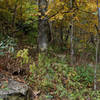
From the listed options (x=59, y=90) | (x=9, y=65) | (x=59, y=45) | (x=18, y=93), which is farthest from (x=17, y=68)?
(x=59, y=45)

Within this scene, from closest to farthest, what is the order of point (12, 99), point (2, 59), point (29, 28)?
1. point (12, 99)
2. point (2, 59)
3. point (29, 28)

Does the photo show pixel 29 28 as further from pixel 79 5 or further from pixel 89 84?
pixel 89 84

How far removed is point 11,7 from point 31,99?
6.31m

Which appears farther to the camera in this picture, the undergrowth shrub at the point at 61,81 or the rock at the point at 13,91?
the undergrowth shrub at the point at 61,81

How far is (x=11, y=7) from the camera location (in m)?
7.61

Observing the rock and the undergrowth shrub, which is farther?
the undergrowth shrub

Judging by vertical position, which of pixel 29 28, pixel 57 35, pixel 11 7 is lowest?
pixel 57 35

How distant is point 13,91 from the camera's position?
2947 mm

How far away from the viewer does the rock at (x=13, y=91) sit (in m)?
2.79

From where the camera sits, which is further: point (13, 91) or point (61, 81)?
point (61, 81)

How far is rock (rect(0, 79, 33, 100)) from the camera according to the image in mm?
2789

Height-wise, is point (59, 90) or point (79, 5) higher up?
point (79, 5)

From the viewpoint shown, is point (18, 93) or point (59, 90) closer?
point (18, 93)

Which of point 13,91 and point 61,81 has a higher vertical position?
point 13,91
